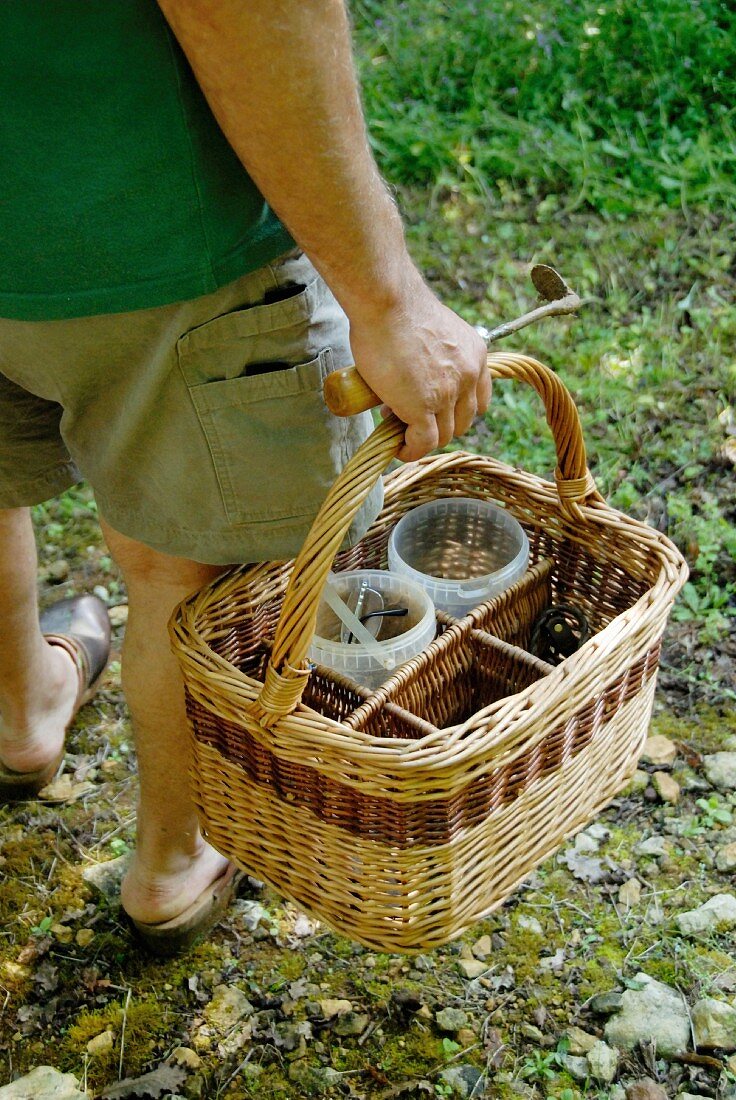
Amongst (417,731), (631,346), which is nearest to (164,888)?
(417,731)

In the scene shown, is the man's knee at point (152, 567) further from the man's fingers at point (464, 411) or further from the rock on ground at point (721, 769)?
the rock on ground at point (721, 769)

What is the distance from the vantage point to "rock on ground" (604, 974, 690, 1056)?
1567 mm

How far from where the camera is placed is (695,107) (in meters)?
3.63

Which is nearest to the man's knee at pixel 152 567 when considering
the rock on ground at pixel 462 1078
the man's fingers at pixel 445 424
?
the man's fingers at pixel 445 424

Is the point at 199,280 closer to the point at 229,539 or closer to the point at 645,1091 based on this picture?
the point at 229,539

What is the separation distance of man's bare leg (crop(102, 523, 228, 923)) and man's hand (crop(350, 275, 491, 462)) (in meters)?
0.43

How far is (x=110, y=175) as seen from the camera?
109cm

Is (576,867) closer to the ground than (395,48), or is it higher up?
closer to the ground

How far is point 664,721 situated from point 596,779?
0.65m

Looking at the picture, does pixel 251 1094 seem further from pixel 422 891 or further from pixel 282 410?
pixel 282 410

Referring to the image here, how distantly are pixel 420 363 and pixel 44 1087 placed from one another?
3.89 ft

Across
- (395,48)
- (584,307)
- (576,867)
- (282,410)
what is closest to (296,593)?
(282,410)

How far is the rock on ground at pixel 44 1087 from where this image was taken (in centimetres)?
155

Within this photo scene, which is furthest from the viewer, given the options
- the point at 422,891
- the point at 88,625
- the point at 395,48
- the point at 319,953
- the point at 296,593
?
the point at 395,48
